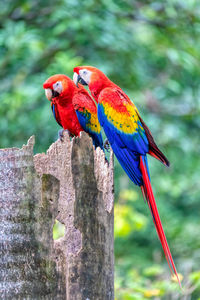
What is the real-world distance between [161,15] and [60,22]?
1238 mm

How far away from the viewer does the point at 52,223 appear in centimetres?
167

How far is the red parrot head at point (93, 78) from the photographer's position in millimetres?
2803

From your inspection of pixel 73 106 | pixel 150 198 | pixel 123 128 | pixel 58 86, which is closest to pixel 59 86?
pixel 58 86

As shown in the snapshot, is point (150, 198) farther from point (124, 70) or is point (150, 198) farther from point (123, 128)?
point (124, 70)

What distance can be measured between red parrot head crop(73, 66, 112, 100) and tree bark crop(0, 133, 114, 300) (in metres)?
1.05

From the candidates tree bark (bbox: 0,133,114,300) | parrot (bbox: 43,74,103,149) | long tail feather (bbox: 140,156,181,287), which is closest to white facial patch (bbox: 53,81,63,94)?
parrot (bbox: 43,74,103,149)

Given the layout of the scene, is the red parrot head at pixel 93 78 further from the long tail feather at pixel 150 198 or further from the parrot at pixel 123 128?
the long tail feather at pixel 150 198

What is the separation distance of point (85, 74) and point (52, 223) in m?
1.36

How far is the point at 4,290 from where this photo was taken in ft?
5.18

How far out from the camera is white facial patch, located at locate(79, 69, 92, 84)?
2.84 metres

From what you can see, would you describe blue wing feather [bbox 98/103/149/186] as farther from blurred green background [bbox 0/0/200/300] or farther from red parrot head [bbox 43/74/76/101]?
blurred green background [bbox 0/0/200/300]

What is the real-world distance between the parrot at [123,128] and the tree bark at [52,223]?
0.79 m

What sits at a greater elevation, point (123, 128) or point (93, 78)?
point (93, 78)

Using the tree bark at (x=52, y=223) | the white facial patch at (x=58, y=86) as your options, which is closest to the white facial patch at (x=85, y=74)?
the white facial patch at (x=58, y=86)
